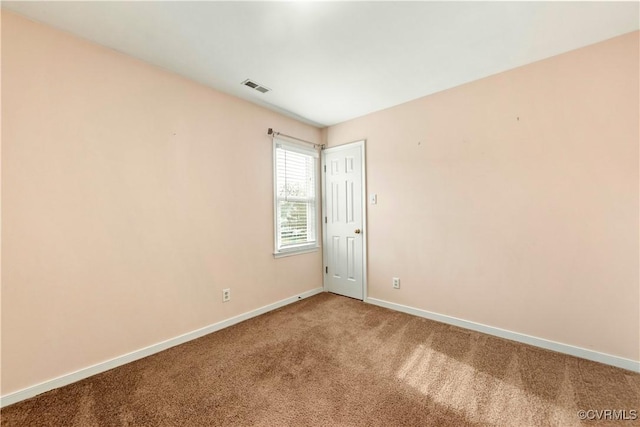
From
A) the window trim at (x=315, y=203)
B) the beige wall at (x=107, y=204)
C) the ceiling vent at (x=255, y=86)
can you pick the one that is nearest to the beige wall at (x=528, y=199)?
the window trim at (x=315, y=203)

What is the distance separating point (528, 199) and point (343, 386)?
7.38 ft

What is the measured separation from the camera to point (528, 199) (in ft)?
7.65

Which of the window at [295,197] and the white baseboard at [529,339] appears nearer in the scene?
the white baseboard at [529,339]

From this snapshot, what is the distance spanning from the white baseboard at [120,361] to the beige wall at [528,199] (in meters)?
1.87

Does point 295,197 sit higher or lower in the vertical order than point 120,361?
higher

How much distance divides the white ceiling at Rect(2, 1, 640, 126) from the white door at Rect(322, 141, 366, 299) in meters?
1.17

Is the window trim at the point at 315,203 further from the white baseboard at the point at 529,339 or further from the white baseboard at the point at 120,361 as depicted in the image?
the white baseboard at the point at 529,339

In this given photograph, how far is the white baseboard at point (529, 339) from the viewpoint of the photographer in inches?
77.4

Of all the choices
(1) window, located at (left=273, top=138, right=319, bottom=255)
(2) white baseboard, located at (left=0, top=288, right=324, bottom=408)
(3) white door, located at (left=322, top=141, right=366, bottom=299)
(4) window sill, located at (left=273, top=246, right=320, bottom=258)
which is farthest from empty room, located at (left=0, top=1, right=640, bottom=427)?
(3) white door, located at (left=322, top=141, right=366, bottom=299)

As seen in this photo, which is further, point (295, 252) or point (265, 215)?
point (295, 252)

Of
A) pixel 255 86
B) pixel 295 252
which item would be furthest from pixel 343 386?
pixel 255 86

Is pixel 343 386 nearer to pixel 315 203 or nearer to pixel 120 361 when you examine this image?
pixel 120 361

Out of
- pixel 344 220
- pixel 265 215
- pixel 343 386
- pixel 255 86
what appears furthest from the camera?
pixel 344 220

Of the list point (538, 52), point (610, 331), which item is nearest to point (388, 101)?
point (538, 52)
